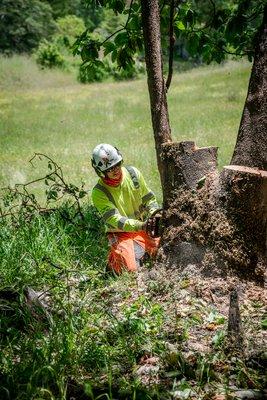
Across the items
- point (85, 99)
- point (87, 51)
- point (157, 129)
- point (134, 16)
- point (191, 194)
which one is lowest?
point (85, 99)

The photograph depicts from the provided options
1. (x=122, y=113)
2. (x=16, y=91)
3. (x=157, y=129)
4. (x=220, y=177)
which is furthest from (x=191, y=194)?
(x=16, y=91)

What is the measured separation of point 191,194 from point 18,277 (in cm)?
190

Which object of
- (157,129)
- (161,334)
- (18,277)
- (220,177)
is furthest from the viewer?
(157,129)

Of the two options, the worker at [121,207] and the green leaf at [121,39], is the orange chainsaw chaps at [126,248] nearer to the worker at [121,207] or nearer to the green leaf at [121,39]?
the worker at [121,207]

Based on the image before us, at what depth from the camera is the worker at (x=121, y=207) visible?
200 inches

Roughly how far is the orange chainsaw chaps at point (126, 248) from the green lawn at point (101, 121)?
2.54 metres

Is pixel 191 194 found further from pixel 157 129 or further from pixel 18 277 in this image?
pixel 18 277

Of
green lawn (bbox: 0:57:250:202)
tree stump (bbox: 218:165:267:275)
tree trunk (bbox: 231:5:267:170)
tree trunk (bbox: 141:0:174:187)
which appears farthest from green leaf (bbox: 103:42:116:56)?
green lawn (bbox: 0:57:250:202)

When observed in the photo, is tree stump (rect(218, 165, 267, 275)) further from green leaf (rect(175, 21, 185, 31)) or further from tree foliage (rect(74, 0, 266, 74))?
green leaf (rect(175, 21, 185, 31))

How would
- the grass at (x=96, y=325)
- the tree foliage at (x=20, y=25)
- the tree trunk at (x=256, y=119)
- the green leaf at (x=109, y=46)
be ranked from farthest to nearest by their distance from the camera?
the tree foliage at (x=20, y=25) < the green leaf at (x=109, y=46) < the tree trunk at (x=256, y=119) < the grass at (x=96, y=325)

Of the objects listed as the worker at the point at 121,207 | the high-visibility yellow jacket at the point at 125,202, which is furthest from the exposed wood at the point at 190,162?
the high-visibility yellow jacket at the point at 125,202

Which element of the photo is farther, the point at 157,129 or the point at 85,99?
the point at 85,99

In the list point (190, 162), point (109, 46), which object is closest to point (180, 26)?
point (109, 46)

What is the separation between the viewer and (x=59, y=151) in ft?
41.9
